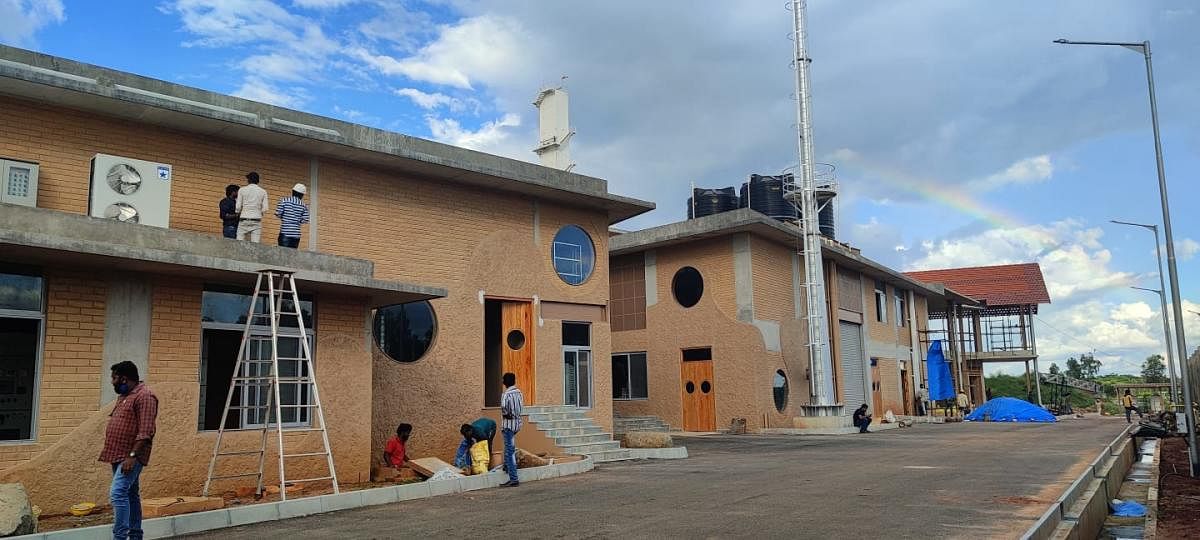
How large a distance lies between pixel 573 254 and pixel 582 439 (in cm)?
454

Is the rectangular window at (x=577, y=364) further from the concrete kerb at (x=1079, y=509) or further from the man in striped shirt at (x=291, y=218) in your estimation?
the concrete kerb at (x=1079, y=509)

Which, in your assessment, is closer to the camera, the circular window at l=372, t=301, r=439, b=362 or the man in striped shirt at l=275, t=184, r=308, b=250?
the man in striped shirt at l=275, t=184, r=308, b=250

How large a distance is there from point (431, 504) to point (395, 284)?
3.35 m

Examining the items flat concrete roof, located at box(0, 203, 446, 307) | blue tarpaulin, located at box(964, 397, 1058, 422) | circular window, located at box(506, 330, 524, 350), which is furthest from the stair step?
blue tarpaulin, located at box(964, 397, 1058, 422)

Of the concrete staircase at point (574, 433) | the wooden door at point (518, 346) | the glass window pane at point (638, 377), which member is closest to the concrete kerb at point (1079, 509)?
the concrete staircase at point (574, 433)

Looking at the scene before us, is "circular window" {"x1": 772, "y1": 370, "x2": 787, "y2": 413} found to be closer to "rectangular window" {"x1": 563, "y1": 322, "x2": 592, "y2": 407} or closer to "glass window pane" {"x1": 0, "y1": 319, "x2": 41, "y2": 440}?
"rectangular window" {"x1": 563, "y1": 322, "x2": 592, "y2": 407}

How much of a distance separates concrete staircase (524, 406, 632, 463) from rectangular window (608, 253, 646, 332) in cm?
1080

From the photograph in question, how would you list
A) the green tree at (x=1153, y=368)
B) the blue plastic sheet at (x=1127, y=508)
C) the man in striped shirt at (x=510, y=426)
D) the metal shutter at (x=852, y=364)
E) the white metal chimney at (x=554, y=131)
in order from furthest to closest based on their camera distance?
the green tree at (x=1153, y=368) < the metal shutter at (x=852, y=364) < the white metal chimney at (x=554, y=131) < the man in striped shirt at (x=510, y=426) < the blue plastic sheet at (x=1127, y=508)

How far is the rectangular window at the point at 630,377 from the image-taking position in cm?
2861

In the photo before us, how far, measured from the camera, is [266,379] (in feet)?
37.4

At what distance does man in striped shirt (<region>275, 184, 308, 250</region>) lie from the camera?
512 inches

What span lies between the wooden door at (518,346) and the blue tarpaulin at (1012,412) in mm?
25198

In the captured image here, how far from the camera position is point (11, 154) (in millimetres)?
11789

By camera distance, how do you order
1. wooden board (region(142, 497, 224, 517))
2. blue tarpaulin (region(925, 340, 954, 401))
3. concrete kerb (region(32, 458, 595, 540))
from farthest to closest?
blue tarpaulin (region(925, 340, 954, 401)) → wooden board (region(142, 497, 224, 517)) → concrete kerb (region(32, 458, 595, 540))
